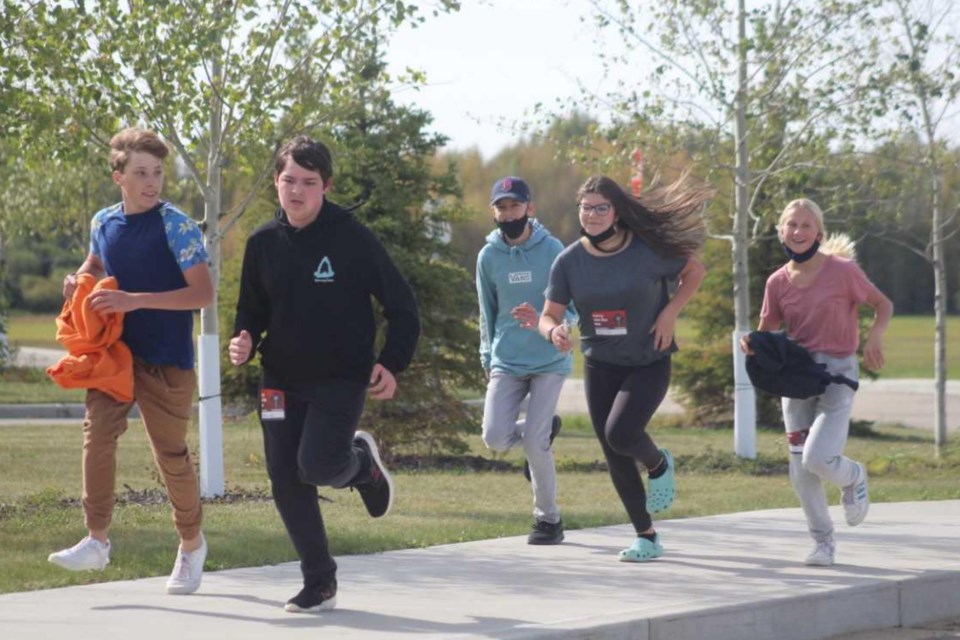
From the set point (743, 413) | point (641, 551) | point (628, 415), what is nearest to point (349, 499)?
point (641, 551)

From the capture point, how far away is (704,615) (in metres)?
7.05

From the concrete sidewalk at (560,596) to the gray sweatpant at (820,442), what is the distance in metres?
0.32

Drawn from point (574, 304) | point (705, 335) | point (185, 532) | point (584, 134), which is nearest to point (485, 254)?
point (574, 304)

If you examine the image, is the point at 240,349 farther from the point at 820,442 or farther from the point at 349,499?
the point at 349,499

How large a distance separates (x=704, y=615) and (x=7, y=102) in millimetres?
5252

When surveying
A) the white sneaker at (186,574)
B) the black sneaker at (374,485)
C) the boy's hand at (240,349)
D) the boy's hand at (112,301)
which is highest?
the boy's hand at (112,301)

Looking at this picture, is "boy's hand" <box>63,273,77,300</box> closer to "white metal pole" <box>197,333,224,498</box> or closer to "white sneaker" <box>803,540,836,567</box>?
"white sneaker" <box>803,540,836,567</box>

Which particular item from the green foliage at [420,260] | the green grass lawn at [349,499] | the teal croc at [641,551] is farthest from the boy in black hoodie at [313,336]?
the green foliage at [420,260]

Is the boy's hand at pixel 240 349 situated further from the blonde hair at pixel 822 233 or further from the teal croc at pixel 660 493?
the blonde hair at pixel 822 233

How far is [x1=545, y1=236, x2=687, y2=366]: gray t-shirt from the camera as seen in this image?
8.28 m

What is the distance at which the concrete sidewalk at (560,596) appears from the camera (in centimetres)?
666

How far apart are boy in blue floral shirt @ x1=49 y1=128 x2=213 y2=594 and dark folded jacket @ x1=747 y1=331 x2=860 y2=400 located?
2.87 m

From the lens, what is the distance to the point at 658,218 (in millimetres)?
8422

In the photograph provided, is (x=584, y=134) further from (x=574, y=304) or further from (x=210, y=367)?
(x=574, y=304)
